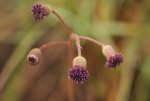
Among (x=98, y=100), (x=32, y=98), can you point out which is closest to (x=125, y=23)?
(x=98, y=100)

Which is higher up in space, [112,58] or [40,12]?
[40,12]

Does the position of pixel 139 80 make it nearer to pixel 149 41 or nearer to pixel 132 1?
pixel 149 41

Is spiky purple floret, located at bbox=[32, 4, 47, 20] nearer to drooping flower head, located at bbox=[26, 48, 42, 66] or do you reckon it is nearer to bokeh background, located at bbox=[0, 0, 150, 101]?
drooping flower head, located at bbox=[26, 48, 42, 66]

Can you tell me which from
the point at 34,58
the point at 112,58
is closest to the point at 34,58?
the point at 34,58

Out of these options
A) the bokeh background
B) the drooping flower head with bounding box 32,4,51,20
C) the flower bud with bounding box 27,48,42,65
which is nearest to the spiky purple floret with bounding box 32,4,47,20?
the drooping flower head with bounding box 32,4,51,20

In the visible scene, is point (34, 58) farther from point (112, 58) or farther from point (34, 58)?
point (112, 58)

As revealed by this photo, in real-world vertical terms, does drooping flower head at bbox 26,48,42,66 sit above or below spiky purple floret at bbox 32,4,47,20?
below

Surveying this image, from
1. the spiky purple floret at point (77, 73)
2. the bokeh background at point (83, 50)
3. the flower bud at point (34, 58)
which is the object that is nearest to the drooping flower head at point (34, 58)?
the flower bud at point (34, 58)

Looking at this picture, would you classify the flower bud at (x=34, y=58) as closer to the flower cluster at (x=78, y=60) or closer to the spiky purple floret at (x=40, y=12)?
the flower cluster at (x=78, y=60)
